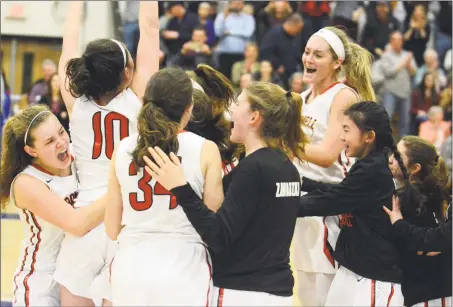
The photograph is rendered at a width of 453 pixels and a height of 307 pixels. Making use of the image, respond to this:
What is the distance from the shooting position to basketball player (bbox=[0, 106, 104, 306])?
12.3 ft

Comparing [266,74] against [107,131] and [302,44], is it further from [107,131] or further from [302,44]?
[107,131]

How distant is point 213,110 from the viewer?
4039mm

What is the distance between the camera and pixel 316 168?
176 inches

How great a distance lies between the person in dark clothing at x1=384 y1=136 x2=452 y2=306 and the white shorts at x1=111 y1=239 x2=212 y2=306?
1.30m

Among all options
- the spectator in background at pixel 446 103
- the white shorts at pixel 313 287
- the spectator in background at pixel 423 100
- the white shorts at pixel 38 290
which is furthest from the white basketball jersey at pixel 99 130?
the spectator in background at pixel 423 100

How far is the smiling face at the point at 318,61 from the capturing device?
14.4ft

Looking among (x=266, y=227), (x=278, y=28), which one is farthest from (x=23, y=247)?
(x=278, y=28)

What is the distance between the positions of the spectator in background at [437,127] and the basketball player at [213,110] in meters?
7.82

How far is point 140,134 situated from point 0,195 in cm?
120

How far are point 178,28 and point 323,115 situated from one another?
8.83 m

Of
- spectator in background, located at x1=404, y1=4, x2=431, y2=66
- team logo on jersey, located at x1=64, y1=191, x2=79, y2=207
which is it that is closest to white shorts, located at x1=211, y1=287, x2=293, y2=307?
team logo on jersey, located at x1=64, y1=191, x2=79, y2=207

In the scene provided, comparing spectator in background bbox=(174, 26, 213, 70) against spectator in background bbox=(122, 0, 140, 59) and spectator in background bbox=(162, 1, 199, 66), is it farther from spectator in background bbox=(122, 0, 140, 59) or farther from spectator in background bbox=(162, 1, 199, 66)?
spectator in background bbox=(122, 0, 140, 59)

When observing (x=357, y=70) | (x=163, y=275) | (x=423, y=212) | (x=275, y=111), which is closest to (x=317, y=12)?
(x=357, y=70)

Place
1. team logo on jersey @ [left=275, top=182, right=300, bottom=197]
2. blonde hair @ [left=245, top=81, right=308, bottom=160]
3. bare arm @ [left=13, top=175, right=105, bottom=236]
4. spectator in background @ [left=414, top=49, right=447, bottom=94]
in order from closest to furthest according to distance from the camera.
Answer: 1. team logo on jersey @ [left=275, top=182, right=300, bottom=197]
2. blonde hair @ [left=245, top=81, right=308, bottom=160]
3. bare arm @ [left=13, top=175, right=105, bottom=236]
4. spectator in background @ [left=414, top=49, right=447, bottom=94]
